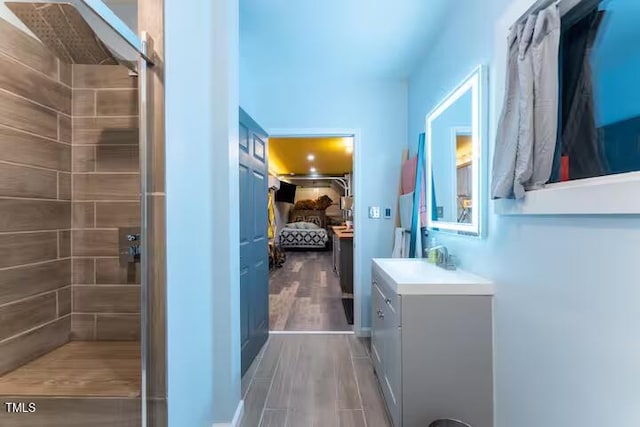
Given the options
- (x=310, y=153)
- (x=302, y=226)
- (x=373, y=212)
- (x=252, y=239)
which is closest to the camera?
(x=252, y=239)

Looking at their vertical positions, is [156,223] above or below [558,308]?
above

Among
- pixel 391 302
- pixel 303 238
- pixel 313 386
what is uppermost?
pixel 391 302

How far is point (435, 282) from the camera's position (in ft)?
5.19

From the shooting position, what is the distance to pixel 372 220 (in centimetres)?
319

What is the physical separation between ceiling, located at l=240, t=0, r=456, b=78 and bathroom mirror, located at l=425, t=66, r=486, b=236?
640mm

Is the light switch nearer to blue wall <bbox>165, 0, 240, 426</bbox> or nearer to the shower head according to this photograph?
blue wall <bbox>165, 0, 240, 426</bbox>

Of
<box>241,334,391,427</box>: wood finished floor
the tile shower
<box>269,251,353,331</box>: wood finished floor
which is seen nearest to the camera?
the tile shower

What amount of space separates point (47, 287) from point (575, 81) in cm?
255

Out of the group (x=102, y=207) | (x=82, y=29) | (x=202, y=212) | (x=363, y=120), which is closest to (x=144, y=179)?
(x=202, y=212)

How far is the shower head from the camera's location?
0.98 m

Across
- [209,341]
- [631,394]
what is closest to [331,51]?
[209,341]

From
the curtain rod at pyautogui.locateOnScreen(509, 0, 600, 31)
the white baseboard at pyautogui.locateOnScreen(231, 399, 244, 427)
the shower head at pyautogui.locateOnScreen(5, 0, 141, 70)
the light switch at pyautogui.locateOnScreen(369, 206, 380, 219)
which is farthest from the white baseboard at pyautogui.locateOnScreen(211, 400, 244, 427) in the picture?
the curtain rod at pyautogui.locateOnScreen(509, 0, 600, 31)

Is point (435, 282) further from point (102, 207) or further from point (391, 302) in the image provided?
point (102, 207)

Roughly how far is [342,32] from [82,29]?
173 cm
